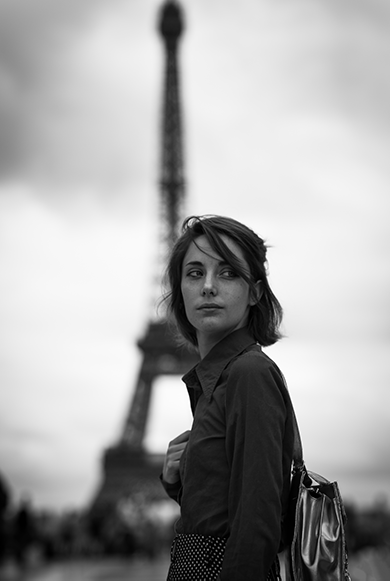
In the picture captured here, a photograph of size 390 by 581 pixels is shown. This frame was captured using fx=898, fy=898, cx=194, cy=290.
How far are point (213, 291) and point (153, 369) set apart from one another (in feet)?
124

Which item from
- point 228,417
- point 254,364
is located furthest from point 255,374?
point 228,417

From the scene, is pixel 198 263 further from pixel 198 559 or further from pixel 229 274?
pixel 198 559

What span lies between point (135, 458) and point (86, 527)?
3.86 metres

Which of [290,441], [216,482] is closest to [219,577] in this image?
[216,482]

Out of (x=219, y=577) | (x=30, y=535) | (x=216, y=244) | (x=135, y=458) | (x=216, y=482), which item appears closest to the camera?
(x=219, y=577)

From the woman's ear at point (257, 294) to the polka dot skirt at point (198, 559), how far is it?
78cm

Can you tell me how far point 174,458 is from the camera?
9.89 feet

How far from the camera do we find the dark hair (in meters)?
2.83

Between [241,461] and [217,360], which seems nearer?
[241,461]

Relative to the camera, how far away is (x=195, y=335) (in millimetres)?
3188

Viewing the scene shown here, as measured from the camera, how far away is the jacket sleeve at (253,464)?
227 centimetres

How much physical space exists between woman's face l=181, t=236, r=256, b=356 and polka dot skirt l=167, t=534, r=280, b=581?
654 millimetres

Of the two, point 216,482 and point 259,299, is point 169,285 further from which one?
point 216,482

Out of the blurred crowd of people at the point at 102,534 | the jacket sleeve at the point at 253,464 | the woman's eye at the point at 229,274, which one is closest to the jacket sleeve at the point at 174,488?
the jacket sleeve at the point at 253,464
